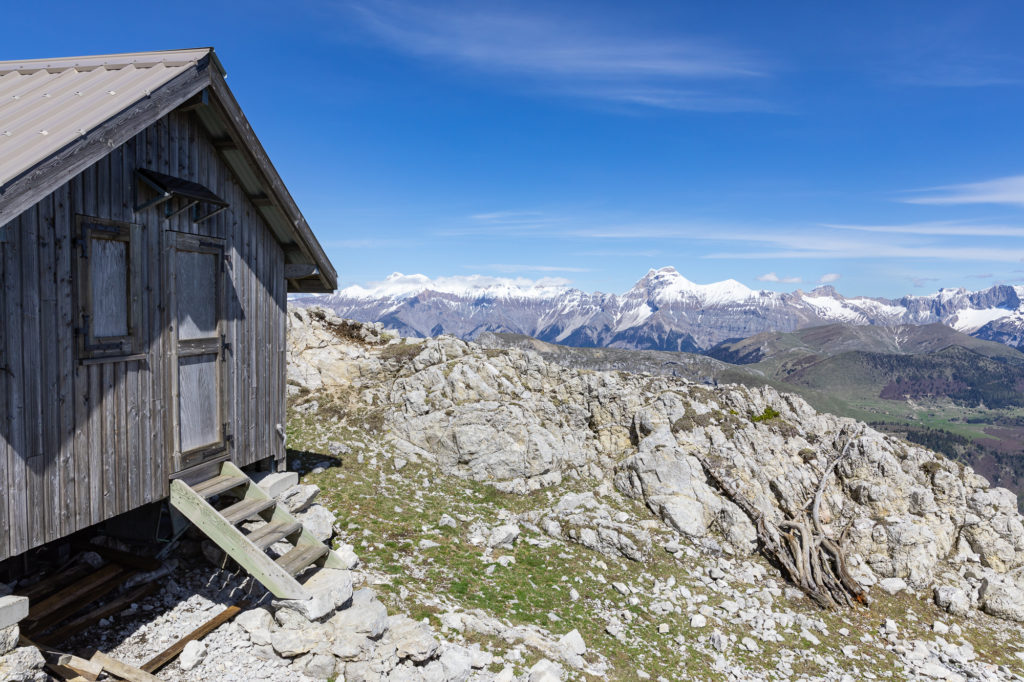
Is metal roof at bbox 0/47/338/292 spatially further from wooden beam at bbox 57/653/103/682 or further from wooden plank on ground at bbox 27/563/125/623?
wooden plank on ground at bbox 27/563/125/623

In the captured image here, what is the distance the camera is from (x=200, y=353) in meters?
10.0

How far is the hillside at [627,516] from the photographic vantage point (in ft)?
43.3

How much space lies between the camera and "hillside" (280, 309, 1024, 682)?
13.2 metres

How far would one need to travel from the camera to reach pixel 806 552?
Answer: 18.7m

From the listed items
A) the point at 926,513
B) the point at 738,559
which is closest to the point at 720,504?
the point at 738,559

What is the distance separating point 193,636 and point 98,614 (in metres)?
1.67

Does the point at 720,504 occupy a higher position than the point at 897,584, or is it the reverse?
the point at 720,504

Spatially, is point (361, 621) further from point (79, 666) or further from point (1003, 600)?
point (1003, 600)

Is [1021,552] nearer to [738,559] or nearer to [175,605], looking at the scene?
[738,559]

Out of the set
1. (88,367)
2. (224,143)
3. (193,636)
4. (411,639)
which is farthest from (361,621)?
(224,143)

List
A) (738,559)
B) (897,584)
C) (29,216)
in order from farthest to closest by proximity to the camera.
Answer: (897,584), (738,559), (29,216)

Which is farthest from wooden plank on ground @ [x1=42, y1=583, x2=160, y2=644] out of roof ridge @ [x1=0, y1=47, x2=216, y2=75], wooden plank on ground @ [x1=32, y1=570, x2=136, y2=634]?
roof ridge @ [x1=0, y1=47, x2=216, y2=75]

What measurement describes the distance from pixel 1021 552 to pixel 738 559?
45.3 ft

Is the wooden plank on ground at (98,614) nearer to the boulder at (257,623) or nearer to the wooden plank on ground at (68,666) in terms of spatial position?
the wooden plank on ground at (68,666)
